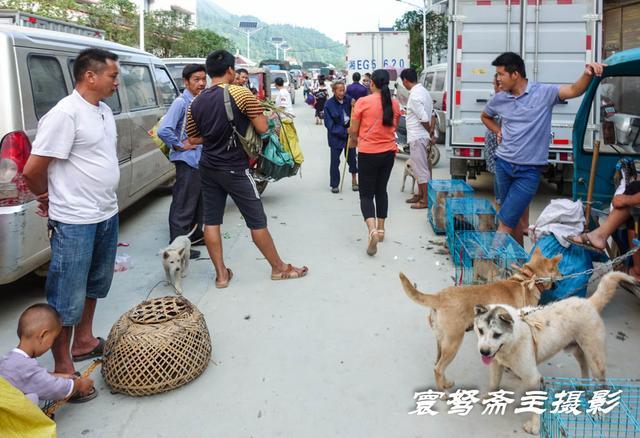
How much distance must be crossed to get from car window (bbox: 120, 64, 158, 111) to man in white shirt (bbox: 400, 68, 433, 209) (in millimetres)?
3450

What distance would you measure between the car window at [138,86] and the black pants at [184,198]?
4.42 feet

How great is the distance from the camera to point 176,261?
4.95 m

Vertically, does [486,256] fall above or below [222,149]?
below

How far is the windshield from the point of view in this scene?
17.4 feet

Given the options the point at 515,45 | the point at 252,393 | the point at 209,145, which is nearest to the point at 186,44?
the point at 515,45

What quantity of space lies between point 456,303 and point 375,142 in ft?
9.65

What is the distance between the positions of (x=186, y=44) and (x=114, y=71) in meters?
26.2

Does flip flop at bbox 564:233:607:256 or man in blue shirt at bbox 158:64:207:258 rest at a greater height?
man in blue shirt at bbox 158:64:207:258

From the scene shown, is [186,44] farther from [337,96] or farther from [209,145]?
[209,145]

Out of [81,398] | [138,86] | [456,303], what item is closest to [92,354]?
[81,398]

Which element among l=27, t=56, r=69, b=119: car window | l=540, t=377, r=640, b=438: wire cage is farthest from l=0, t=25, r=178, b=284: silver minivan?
l=540, t=377, r=640, b=438: wire cage

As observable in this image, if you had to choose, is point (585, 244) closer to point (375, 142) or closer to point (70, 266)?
point (375, 142)

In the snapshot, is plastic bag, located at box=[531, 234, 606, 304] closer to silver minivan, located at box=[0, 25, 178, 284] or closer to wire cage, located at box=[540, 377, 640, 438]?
wire cage, located at box=[540, 377, 640, 438]

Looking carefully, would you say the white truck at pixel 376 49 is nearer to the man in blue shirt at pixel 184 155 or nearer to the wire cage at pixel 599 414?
the man in blue shirt at pixel 184 155
